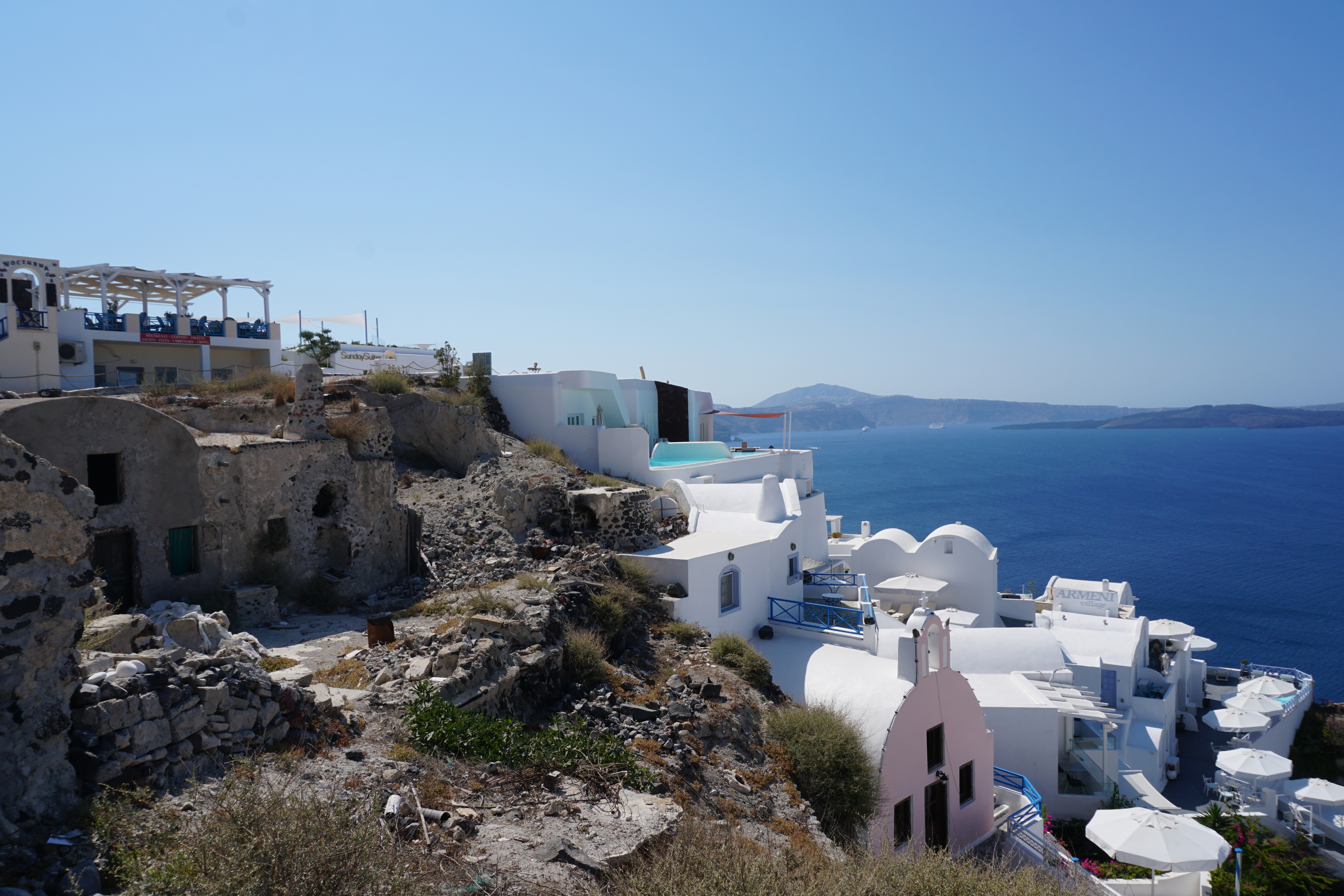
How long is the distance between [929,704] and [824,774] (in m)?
2.88

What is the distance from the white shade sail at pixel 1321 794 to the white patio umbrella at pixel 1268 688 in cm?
573

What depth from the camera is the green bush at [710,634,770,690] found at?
12539 millimetres

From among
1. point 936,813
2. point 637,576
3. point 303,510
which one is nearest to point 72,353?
point 303,510

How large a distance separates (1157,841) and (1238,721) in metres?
12.5

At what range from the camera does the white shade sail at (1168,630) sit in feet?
84.6

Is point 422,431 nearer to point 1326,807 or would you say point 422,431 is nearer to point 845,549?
point 845,549

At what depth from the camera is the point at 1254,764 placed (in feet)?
61.6

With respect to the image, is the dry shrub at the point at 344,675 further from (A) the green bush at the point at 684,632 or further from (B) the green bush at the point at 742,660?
(B) the green bush at the point at 742,660

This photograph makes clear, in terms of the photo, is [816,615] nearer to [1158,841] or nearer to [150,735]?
[1158,841]

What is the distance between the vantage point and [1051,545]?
66.2 meters

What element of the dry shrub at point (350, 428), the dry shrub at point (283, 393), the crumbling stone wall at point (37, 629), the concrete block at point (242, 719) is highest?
the dry shrub at point (283, 393)

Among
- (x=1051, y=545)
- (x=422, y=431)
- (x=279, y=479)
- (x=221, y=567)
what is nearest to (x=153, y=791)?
(x=221, y=567)

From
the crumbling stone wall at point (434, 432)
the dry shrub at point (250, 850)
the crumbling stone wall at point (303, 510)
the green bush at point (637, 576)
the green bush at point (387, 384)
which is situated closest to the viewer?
the dry shrub at point (250, 850)

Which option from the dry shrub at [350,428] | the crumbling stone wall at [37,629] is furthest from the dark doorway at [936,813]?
the dry shrub at [350,428]
